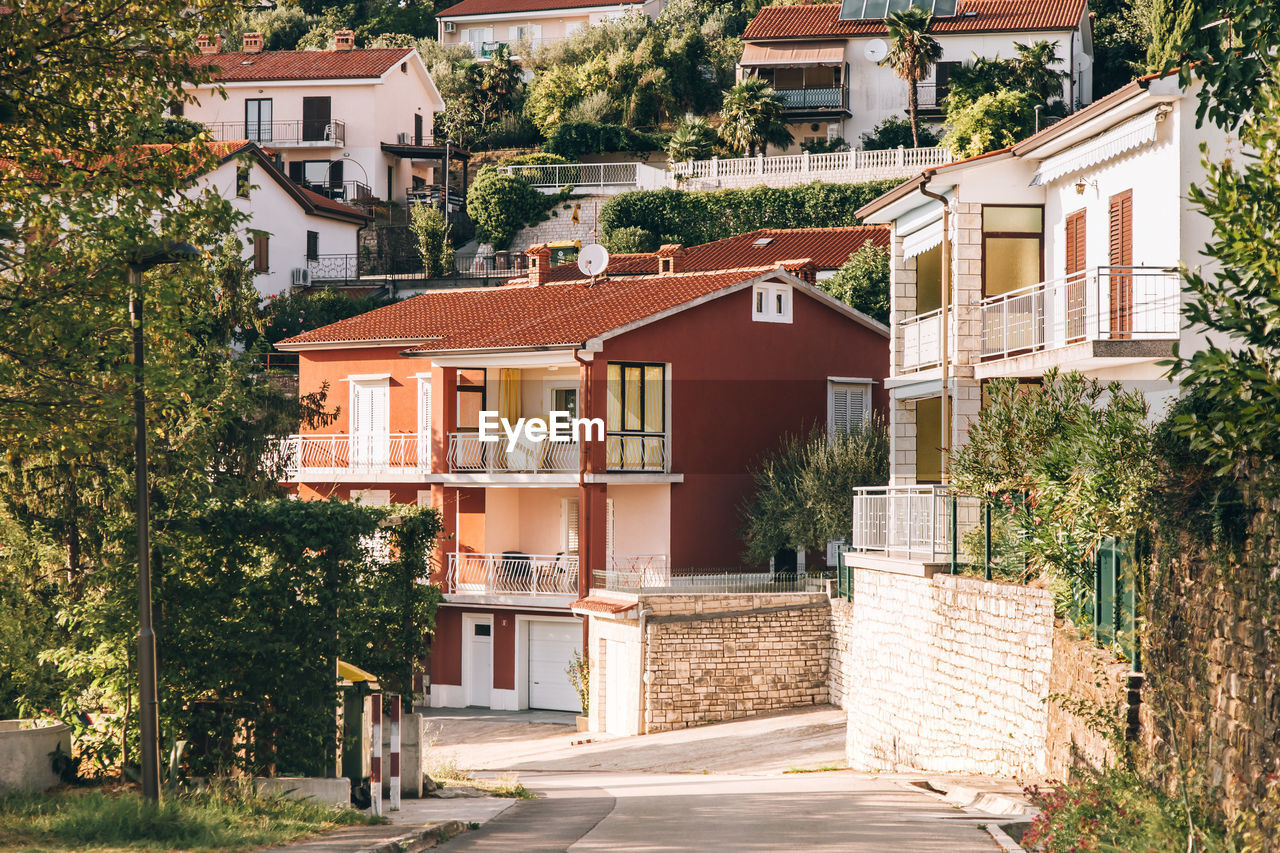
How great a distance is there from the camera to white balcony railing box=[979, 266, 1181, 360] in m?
18.8

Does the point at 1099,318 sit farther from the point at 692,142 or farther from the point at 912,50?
the point at 692,142

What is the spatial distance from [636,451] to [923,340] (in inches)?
395

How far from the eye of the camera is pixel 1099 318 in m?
19.0

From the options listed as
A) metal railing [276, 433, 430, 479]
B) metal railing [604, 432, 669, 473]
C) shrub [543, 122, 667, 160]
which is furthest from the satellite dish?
shrub [543, 122, 667, 160]

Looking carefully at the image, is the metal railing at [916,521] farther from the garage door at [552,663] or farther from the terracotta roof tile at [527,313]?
the garage door at [552,663]

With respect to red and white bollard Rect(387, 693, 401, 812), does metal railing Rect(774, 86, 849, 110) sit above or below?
above

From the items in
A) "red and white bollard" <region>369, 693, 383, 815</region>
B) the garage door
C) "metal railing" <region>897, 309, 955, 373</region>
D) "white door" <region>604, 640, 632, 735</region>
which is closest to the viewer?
"red and white bollard" <region>369, 693, 383, 815</region>

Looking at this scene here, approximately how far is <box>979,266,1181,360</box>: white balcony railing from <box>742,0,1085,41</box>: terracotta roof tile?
1649 inches

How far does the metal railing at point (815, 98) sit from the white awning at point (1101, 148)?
4189 centimetres

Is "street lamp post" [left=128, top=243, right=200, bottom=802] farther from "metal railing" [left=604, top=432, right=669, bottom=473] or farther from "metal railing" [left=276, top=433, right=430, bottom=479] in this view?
"metal railing" [left=276, top=433, right=430, bottom=479]

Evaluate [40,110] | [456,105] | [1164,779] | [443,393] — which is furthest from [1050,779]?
[456,105]

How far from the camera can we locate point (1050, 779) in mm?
15445

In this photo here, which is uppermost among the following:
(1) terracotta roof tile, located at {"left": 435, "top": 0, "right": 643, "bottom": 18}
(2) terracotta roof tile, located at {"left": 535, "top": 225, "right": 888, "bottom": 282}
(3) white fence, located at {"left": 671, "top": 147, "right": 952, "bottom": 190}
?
(1) terracotta roof tile, located at {"left": 435, "top": 0, "right": 643, "bottom": 18}

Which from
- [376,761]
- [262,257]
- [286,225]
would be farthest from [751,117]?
[376,761]
